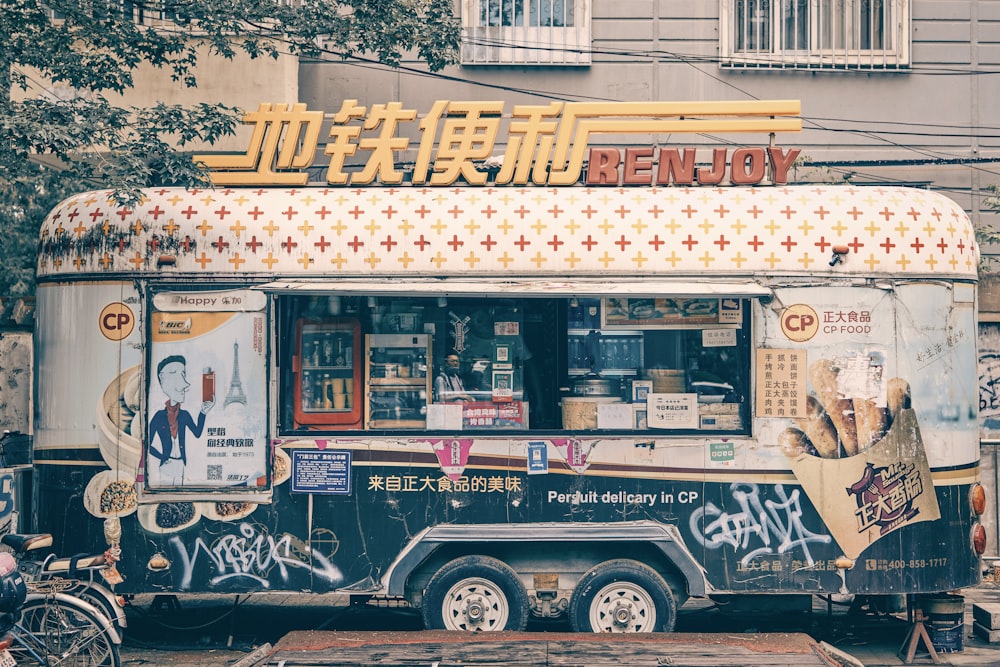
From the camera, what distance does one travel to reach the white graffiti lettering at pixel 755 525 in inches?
323

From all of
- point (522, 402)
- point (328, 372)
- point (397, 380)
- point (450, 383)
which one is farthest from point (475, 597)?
point (328, 372)

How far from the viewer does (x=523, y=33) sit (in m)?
16.0

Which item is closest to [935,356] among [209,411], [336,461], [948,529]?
[948,529]

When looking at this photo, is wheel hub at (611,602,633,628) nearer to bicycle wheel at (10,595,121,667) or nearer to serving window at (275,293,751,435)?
serving window at (275,293,751,435)

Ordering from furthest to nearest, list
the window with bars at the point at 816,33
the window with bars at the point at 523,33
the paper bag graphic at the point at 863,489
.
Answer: the window with bars at the point at 816,33 → the window with bars at the point at 523,33 → the paper bag graphic at the point at 863,489

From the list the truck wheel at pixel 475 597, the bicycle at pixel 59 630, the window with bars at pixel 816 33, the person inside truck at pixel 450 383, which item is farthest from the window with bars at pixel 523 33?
the bicycle at pixel 59 630

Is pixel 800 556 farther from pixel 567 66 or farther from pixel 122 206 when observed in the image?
pixel 567 66

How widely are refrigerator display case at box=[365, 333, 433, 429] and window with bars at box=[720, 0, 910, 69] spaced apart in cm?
943

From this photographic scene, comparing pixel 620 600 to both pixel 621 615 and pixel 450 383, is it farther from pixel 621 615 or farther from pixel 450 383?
pixel 450 383

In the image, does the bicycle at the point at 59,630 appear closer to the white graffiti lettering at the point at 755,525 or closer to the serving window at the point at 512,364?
the serving window at the point at 512,364

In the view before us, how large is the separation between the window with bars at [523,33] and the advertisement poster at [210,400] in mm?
8583

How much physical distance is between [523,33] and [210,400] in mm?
9314

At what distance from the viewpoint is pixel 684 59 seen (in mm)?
16250

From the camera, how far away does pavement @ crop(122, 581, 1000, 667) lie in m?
8.69
